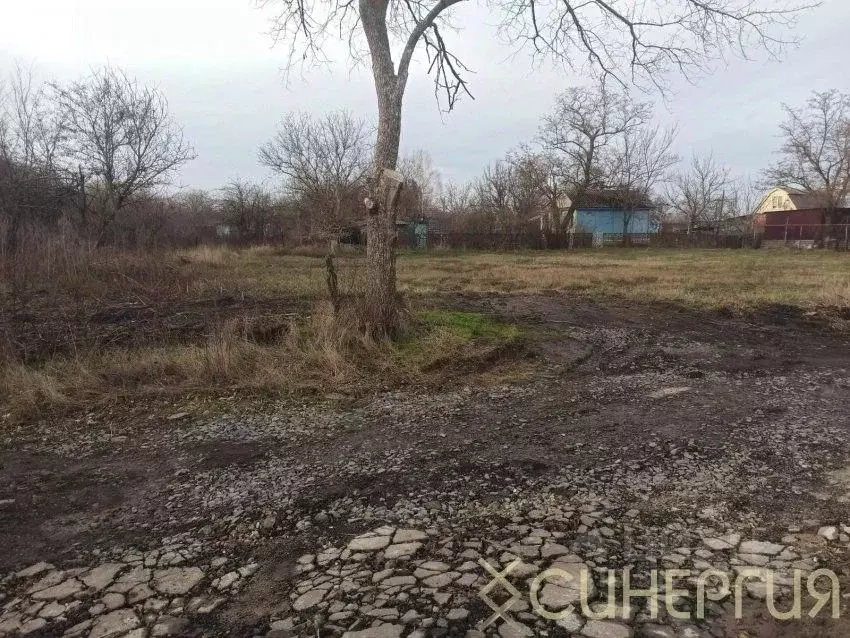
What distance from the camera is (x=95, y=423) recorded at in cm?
465

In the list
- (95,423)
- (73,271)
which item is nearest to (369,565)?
(95,423)

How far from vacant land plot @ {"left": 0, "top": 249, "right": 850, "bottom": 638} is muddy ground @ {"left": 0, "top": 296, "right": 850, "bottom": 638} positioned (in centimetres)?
2

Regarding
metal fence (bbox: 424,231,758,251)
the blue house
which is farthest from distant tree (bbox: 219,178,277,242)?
the blue house

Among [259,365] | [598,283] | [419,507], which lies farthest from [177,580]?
[598,283]

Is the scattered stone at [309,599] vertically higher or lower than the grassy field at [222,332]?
lower

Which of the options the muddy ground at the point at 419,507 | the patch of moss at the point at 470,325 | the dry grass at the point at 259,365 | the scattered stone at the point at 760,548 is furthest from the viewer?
the patch of moss at the point at 470,325

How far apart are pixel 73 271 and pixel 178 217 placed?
67.0 feet

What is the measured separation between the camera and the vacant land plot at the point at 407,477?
2307 millimetres

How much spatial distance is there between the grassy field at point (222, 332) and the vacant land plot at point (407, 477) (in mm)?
48

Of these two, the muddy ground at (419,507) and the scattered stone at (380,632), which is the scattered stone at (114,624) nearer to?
the muddy ground at (419,507)

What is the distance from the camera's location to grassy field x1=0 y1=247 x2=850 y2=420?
546cm

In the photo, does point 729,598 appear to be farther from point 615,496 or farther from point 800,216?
point 800,216

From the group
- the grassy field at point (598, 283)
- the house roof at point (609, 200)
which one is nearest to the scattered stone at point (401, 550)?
the grassy field at point (598, 283)

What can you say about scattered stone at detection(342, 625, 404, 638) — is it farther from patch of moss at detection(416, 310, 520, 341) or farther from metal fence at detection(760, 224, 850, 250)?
metal fence at detection(760, 224, 850, 250)
